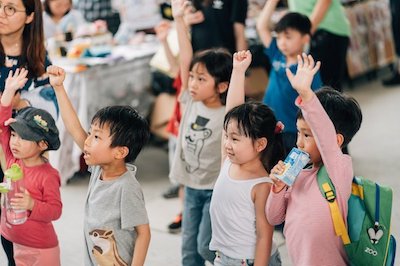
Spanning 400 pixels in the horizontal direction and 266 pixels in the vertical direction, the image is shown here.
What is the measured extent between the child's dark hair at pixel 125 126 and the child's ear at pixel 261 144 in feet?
1.24

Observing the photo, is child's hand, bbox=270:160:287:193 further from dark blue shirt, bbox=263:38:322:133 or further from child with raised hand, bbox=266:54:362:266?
dark blue shirt, bbox=263:38:322:133

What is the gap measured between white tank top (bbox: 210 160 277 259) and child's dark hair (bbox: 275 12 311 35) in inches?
50.7

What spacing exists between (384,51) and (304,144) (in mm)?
4668

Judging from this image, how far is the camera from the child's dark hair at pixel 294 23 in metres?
3.34

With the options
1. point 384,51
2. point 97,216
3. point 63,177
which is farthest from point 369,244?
point 384,51

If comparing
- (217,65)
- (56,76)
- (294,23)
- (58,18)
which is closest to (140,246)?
(56,76)

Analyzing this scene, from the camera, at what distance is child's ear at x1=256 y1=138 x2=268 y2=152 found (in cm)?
223

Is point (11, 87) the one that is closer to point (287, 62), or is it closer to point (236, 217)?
point (236, 217)

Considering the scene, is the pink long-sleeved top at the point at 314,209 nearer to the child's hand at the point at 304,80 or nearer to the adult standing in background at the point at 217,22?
the child's hand at the point at 304,80

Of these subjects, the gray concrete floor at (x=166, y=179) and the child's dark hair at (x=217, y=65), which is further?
the gray concrete floor at (x=166, y=179)

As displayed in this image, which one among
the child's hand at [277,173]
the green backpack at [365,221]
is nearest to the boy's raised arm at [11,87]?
the child's hand at [277,173]

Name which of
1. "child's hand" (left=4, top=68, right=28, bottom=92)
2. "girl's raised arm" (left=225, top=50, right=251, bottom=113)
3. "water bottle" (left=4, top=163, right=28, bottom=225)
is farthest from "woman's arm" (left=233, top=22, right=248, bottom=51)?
"water bottle" (left=4, top=163, right=28, bottom=225)

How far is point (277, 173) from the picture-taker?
6.53ft

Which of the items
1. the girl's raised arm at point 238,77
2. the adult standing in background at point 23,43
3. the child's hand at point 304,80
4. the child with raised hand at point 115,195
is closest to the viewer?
the child's hand at point 304,80
